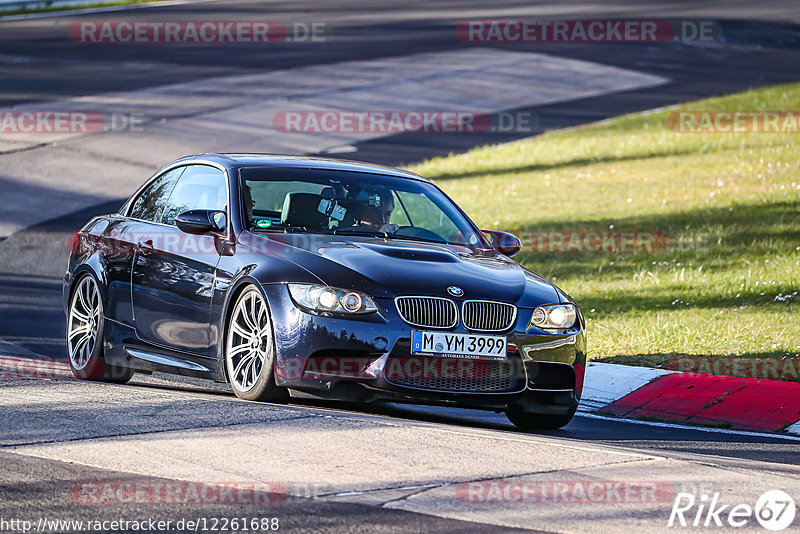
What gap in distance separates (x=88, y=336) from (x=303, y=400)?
1.99 meters

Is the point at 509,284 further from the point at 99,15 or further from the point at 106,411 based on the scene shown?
the point at 99,15

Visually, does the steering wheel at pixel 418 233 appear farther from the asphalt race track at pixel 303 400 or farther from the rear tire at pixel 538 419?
the rear tire at pixel 538 419

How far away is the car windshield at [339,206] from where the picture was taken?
846 centimetres

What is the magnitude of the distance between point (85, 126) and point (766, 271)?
13.8 m

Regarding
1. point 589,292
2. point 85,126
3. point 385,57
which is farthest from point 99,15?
point 589,292

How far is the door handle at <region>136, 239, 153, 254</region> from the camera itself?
29.1ft

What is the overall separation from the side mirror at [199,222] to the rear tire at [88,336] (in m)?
1.25

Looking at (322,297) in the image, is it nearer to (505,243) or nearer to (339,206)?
(339,206)

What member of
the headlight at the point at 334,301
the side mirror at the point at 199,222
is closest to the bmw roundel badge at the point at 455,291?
the headlight at the point at 334,301

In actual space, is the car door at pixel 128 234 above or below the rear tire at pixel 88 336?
above

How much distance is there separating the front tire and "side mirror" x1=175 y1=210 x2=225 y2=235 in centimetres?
63

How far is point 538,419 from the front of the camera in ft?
26.7

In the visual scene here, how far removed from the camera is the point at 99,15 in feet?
128

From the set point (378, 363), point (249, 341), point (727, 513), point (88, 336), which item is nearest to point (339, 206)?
point (249, 341)
